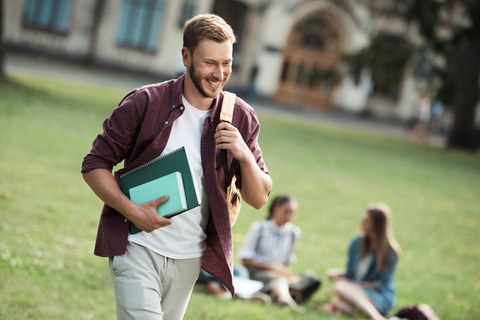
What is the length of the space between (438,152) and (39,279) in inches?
895

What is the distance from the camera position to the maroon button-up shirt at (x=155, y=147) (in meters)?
3.50

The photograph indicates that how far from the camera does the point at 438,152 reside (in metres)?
27.5

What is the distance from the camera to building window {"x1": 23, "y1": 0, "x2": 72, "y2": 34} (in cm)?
3194

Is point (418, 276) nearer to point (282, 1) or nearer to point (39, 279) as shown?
point (39, 279)

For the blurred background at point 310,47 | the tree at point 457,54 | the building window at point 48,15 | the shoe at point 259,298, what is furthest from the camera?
the building window at point 48,15

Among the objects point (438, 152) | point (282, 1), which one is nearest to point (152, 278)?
point (438, 152)

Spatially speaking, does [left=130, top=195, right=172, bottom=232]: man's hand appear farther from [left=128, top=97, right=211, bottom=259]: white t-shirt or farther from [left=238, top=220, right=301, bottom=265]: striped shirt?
[left=238, top=220, right=301, bottom=265]: striped shirt

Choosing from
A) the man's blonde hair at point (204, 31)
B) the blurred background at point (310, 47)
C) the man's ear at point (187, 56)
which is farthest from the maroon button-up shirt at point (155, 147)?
the blurred background at point (310, 47)

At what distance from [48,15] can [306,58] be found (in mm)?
12605

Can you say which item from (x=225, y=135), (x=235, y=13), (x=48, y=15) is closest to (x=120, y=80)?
(x=48, y=15)

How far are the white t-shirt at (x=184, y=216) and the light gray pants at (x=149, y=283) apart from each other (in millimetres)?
37

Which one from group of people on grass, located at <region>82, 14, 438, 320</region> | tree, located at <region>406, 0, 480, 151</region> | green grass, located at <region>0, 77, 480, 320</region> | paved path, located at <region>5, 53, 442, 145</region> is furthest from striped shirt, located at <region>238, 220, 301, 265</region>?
tree, located at <region>406, 0, 480, 151</region>

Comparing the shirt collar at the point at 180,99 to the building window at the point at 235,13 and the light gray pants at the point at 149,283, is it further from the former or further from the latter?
the building window at the point at 235,13

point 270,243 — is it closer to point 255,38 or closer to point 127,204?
point 127,204
